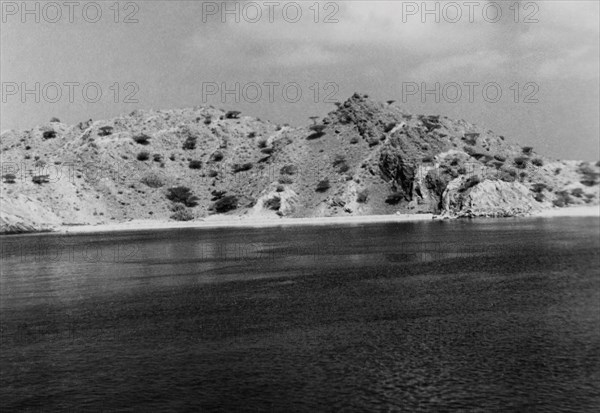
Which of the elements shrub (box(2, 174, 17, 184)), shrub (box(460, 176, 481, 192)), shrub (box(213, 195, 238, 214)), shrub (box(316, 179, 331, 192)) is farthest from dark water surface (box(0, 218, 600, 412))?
shrub (box(2, 174, 17, 184))

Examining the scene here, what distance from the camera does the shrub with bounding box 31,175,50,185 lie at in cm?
18650

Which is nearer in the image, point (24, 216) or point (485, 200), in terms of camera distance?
point (485, 200)

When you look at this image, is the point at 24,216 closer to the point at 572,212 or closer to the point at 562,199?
the point at 572,212

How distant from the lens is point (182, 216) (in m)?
188

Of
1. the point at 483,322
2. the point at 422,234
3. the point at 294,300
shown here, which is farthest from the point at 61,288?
the point at 422,234

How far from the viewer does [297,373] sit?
30.5 m

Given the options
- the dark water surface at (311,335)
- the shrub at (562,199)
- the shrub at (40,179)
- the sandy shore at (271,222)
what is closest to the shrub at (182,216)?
Result: the sandy shore at (271,222)

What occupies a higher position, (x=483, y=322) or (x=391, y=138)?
(x=391, y=138)

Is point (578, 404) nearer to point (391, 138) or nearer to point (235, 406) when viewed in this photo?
point (235, 406)

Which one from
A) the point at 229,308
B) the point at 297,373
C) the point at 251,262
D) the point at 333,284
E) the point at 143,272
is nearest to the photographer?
the point at 297,373

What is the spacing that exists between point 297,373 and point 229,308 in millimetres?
A: 17755

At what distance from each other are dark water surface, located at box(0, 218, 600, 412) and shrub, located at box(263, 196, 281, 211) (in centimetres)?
10884

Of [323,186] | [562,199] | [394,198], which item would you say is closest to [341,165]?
[323,186]

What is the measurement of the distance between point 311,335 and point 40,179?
17381 centimetres
